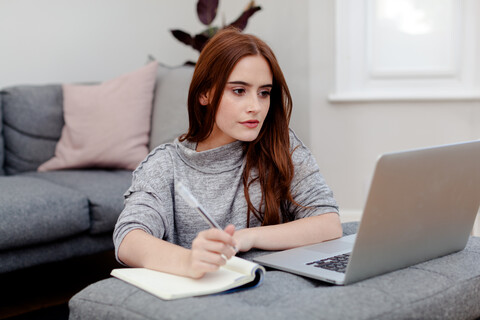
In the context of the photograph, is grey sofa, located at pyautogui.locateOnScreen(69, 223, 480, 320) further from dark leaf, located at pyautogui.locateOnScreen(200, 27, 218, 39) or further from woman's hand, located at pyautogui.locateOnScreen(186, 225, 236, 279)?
dark leaf, located at pyautogui.locateOnScreen(200, 27, 218, 39)

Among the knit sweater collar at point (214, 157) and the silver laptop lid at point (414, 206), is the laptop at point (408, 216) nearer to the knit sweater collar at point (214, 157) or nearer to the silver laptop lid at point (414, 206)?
the silver laptop lid at point (414, 206)

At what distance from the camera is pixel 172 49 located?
11.3 ft

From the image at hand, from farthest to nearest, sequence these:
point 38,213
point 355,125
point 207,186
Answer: point 355,125 < point 38,213 < point 207,186

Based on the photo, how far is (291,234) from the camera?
50.1 inches

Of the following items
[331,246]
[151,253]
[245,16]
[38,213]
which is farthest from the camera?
[245,16]

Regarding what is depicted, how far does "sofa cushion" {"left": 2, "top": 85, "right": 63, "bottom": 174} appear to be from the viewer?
2641 millimetres

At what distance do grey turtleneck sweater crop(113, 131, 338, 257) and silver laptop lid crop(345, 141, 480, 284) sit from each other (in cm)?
31

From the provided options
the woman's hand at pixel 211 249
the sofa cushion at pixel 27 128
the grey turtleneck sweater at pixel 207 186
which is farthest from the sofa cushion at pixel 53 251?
the woman's hand at pixel 211 249

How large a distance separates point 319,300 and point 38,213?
1391 mm

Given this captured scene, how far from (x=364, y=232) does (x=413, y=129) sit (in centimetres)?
218

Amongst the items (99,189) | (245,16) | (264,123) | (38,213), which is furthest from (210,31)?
(264,123)

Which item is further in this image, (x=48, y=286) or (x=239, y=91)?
(x=48, y=286)

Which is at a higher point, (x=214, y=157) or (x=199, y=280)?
(x=214, y=157)

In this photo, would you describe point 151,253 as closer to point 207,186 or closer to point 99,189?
point 207,186
